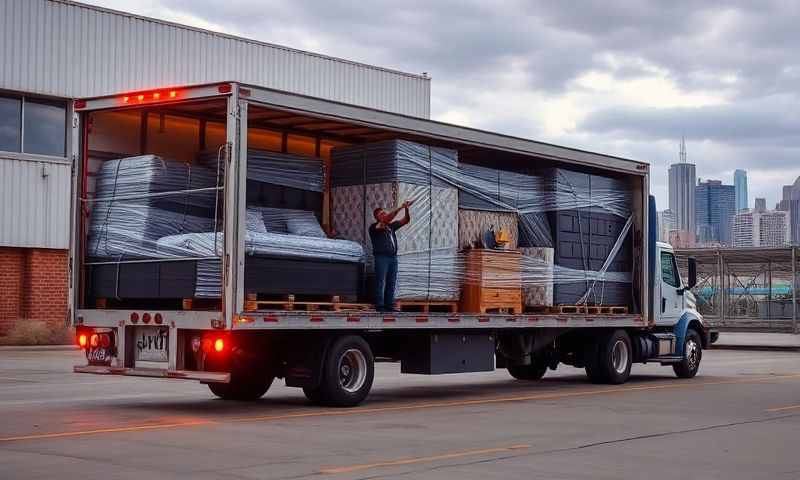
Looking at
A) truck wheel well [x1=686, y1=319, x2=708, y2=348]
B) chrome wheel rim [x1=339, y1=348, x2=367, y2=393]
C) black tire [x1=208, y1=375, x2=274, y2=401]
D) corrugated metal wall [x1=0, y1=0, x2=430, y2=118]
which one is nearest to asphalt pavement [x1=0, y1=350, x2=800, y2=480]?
black tire [x1=208, y1=375, x2=274, y2=401]

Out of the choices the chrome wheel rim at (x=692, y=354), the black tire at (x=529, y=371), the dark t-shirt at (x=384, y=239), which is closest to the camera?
the dark t-shirt at (x=384, y=239)

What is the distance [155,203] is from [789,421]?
25.6ft

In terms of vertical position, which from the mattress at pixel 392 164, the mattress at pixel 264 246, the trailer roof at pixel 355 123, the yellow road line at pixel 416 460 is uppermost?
the trailer roof at pixel 355 123

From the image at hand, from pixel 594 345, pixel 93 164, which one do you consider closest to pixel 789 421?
pixel 594 345

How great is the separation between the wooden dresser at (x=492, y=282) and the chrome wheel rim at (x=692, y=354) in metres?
5.60

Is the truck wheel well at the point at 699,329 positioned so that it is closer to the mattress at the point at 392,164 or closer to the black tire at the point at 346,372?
the mattress at the point at 392,164

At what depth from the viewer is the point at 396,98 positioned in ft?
145

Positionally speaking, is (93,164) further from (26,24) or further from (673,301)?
(26,24)

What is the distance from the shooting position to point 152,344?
46.1ft

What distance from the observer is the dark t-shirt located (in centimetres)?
1534

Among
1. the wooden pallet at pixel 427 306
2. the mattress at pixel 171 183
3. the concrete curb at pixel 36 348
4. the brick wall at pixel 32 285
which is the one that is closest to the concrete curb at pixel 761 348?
the concrete curb at pixel 36 348

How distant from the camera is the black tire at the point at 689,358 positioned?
21.9 metres

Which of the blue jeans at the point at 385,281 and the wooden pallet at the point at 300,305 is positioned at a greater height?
the blue jeans at the point at 385,281

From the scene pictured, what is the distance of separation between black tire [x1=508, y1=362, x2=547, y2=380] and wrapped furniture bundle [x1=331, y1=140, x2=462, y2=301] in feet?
15.2
